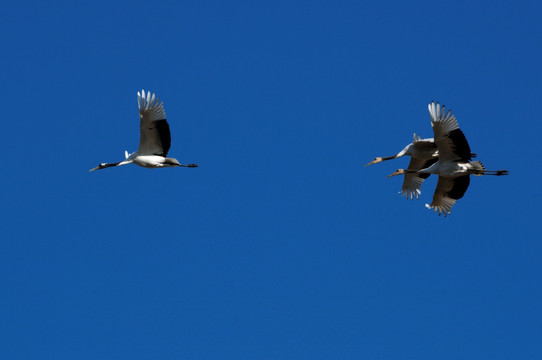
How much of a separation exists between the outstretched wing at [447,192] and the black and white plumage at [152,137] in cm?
774

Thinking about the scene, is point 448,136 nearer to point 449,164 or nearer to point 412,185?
point 449,164

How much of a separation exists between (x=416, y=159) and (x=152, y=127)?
33.0 ft

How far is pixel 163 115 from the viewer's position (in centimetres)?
2798

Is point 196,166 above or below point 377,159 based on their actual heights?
below

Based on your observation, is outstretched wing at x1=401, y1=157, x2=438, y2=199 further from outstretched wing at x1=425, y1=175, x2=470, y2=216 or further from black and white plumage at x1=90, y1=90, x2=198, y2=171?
black and white plumage at x1=90, y1=90, x2=198, y2=171

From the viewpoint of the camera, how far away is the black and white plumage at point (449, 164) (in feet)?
88.8

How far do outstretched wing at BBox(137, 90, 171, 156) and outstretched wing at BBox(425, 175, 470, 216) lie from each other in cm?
855

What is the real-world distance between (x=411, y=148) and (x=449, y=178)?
10.8 feet

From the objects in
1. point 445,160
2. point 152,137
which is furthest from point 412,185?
point 152,137

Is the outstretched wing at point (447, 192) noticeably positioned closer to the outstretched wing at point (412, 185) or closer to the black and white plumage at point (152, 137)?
the outstretched wing at point (412, 185)

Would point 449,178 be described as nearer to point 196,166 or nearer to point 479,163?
point 479,163

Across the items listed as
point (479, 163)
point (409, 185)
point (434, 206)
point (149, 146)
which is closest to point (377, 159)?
point (409, 185)

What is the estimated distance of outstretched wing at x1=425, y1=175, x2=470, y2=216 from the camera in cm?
3016

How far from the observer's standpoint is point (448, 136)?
27.4 metres
